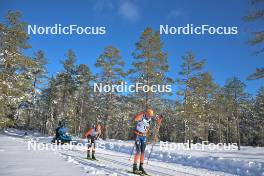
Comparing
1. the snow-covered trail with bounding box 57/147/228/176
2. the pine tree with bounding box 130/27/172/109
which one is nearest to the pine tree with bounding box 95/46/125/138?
the pine tree with bounding box 130/27/172/109

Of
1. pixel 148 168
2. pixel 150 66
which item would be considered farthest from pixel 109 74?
pixel 148 168

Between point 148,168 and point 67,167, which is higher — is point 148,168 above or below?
below

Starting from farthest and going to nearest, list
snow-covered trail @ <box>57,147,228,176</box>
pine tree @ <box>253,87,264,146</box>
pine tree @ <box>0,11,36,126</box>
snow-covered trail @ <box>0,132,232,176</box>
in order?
pine tree @ <box>253,87,264,146</box>, pine tree @ <box>0,11,36,126</box>, snow-covered trail @ <box>57,147,228,176</box>, snow-covered trail @ <box>0,132,232,176</box>

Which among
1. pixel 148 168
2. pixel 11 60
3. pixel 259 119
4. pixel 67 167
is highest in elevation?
pixel 11 60

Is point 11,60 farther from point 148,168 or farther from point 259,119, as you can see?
point 259,119

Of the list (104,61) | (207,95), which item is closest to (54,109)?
(104,61)

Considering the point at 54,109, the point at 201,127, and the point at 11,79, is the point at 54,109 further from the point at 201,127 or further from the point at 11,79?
the point at 201,127

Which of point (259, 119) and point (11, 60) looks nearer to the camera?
point (11, 60)

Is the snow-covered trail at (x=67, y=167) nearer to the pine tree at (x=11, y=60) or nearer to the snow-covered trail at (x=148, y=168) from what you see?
the snow-covered trail at (x=148, y=168)

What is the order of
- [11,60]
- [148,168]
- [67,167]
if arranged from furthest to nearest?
[11,60], [148,168], [67,167]

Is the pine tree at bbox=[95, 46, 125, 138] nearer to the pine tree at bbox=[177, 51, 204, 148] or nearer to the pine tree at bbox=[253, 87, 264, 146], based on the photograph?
the pine tree at bbox=[177, 51, 204, 148]

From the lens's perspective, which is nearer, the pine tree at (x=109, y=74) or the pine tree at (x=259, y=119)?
the pine tree at (x=109, y=74)

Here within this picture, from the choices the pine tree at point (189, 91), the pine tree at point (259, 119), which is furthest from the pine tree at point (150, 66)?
the pine tree at point (259, 119)

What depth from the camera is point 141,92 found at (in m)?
33.7
